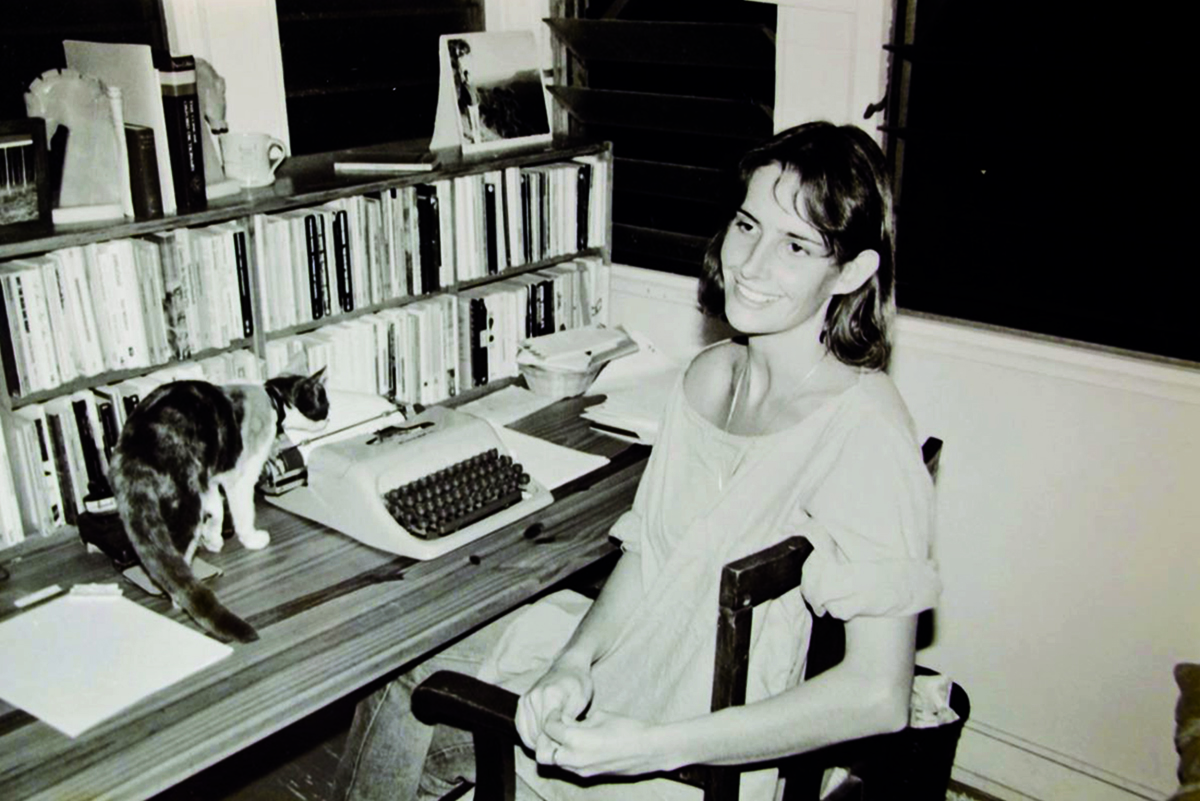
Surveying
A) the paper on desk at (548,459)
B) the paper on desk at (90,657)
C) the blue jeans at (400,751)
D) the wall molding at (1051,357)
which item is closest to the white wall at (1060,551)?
the wall molding at (1051,357)

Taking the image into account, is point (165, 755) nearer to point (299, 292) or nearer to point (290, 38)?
point (299, 292)

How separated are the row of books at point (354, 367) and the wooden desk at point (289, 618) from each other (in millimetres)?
107

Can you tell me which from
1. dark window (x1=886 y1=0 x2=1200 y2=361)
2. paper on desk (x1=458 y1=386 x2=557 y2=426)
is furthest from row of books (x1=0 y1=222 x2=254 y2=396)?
dark window (x1=886 y1=0 x2=1200 y2=361)

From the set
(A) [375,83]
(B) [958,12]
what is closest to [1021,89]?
(B) [958,12]

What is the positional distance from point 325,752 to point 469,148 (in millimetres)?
1511

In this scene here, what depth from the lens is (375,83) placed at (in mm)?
2602

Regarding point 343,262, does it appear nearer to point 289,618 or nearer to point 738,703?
point 289,618

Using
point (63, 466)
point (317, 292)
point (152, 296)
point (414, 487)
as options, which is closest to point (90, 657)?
point (63, 466)

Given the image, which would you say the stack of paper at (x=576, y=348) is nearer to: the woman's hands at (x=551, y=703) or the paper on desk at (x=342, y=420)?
the paper on desk at (x=342, y=420)

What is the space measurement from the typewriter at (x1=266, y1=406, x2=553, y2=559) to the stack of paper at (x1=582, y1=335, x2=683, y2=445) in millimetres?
337

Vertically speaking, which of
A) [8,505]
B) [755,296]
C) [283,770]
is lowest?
[283,770]

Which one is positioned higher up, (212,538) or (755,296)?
(755,296)

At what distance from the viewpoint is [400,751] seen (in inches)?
65.9

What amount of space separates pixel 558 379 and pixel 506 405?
0.45 feet
